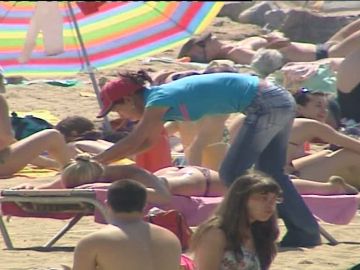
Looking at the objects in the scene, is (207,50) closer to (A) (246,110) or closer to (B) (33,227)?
(B) (33,227)

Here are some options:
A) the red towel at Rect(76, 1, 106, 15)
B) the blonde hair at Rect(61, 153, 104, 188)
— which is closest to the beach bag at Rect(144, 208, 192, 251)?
the blonde hair at Rect(61, 153, 104, 188)

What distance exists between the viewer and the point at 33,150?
7.25 metres

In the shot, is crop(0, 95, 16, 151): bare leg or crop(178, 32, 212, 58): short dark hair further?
crop(178, 32, 212, 58): short dark hair

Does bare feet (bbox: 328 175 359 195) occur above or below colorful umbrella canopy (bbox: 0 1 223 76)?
below

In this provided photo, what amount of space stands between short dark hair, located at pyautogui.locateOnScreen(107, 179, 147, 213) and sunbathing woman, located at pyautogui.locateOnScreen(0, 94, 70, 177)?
2.73 metres

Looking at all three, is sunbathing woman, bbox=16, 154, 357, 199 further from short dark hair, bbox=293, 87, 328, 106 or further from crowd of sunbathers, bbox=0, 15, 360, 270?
short dark hair, bbox=293, 87, 328, 106

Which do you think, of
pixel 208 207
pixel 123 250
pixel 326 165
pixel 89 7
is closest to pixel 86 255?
pixel 123 250

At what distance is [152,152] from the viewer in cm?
714

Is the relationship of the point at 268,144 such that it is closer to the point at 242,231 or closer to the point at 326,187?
the point at 326,187

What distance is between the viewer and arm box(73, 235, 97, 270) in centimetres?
449

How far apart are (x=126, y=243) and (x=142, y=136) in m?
1.43

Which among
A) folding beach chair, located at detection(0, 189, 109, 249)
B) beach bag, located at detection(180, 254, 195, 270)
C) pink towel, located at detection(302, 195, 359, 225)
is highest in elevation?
beach bag, located at detection(180, 254, 195, 270)

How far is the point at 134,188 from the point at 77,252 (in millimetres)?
302

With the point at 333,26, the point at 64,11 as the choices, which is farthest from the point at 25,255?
the point at 333,26
